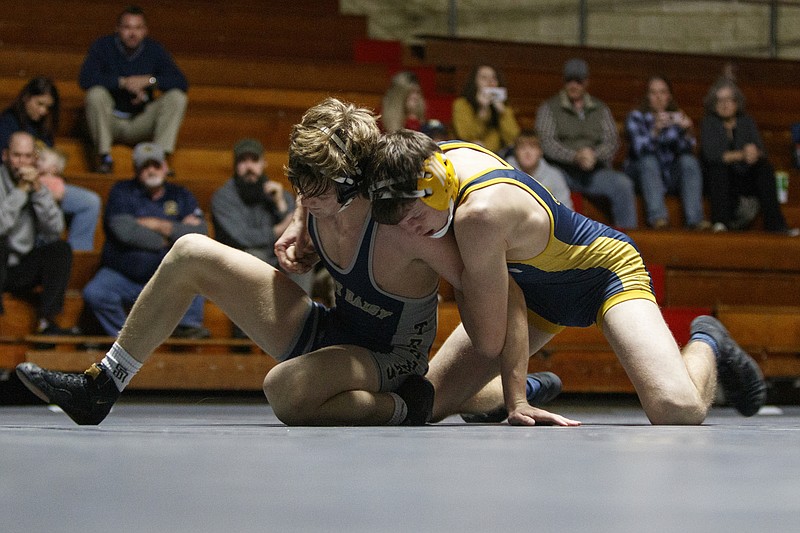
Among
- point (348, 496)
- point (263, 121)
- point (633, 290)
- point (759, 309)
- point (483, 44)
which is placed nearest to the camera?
point (348, 496)

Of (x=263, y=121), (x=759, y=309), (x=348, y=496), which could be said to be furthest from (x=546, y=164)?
(x=348, y=496)

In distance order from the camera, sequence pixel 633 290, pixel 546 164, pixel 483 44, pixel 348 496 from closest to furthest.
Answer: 1. pixel 348 496
2. pixel 633 290
3. pixel 546 164
4. pixel 483 44

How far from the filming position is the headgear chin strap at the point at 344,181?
8.11 feet

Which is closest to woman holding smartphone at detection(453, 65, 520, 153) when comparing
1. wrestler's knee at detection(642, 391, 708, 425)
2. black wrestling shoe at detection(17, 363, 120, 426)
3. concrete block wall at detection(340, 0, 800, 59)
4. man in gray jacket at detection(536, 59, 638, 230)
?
man in gray jacket at detection(536, 59, 638, 230)

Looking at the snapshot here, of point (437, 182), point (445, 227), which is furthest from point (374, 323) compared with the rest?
point (437, 182)

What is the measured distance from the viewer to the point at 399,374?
2826 millimetres

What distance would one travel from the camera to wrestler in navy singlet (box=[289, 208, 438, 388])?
2.73 m

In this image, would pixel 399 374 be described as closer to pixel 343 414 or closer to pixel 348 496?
pixel 343 414

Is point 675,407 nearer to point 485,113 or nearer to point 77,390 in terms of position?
point 77,390

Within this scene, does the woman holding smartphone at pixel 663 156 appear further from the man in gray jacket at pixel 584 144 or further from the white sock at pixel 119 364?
the white sock at pixel 119 364

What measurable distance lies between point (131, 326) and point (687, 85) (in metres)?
6.18

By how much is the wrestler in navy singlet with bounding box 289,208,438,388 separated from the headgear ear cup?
0.28 meters

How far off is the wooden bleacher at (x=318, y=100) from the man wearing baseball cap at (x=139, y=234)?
187 mm

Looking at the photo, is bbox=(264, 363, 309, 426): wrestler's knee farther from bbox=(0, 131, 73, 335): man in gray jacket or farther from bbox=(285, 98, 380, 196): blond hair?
bbox=(0, 131, 73, 335): man in gray jacket
